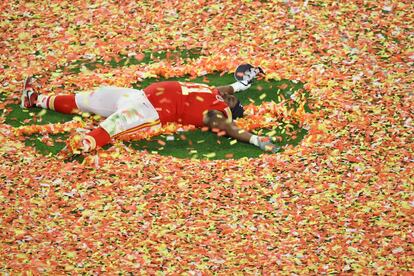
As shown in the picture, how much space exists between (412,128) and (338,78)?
4.00 feet

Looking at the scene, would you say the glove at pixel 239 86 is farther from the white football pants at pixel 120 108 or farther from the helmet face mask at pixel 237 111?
the white football pants at pixel 120 108

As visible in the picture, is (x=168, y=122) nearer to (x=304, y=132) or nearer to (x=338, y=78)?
(x=304, y=132)

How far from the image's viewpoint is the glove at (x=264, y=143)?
713 centimetres

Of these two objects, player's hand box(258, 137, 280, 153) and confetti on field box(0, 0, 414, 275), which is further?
player's hand box(258, 137, 280, 153)

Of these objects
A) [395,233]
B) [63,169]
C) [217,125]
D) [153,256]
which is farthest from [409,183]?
[63,169]

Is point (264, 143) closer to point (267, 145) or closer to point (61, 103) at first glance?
point (267, 145)

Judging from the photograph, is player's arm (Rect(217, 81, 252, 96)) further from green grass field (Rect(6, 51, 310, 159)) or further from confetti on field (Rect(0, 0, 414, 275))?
confetti on field (Rect(0, 0, 414, 275))

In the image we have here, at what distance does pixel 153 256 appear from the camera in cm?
578

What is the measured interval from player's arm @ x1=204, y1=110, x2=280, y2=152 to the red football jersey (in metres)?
0.08

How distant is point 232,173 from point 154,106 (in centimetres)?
114

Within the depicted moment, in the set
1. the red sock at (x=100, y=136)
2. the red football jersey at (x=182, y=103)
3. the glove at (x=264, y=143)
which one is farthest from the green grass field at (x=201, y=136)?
the red sock at (x=100, y=136)

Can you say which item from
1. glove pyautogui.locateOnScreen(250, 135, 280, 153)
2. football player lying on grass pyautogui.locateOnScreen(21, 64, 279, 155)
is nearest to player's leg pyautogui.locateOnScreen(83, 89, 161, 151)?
football player lying on grass pyautogui.locateOnScreen(21, 64, 279, 155)

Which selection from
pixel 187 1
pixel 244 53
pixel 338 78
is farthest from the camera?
pixel 187 1

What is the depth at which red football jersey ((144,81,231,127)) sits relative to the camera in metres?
7.51
